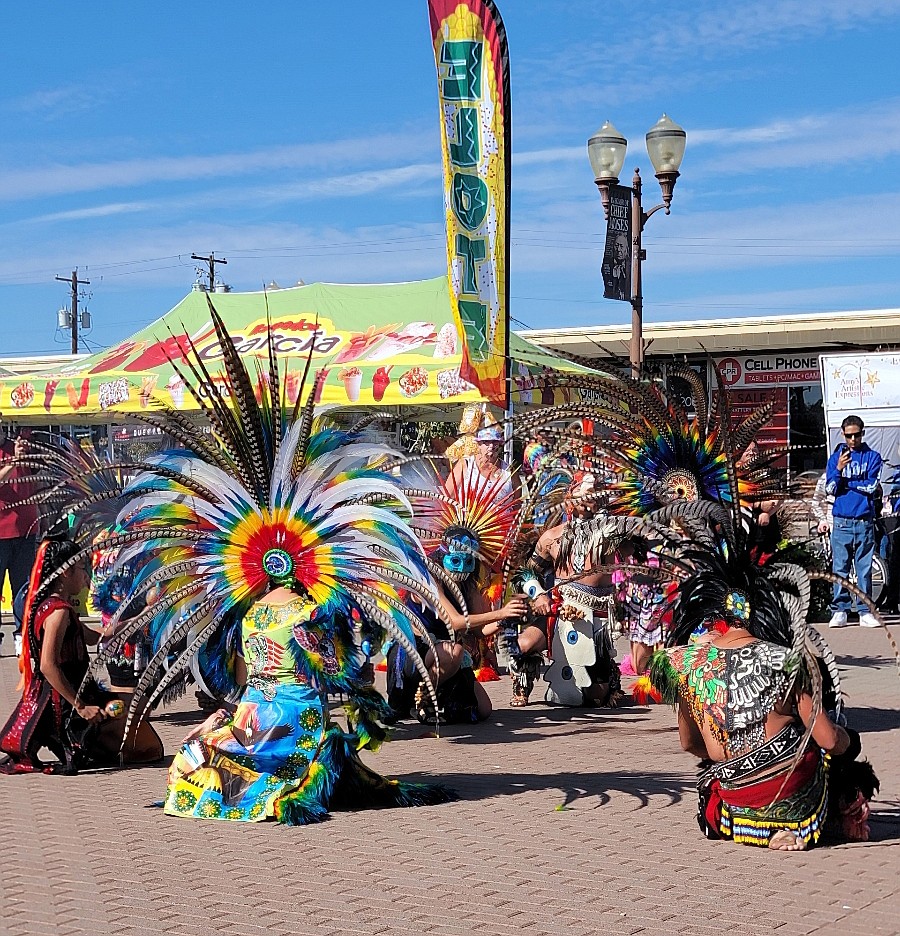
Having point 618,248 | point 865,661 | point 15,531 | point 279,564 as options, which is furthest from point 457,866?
point 618,248

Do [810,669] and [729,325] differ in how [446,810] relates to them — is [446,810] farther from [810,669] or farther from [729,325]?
[729,325]

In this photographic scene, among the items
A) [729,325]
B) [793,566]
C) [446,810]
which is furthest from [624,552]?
[729,325]

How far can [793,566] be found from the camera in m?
5.43

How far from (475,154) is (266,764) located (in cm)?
737

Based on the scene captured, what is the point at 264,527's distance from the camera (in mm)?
6324

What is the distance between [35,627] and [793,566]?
13.6 feet

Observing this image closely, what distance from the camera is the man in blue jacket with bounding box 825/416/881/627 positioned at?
13.6 meters

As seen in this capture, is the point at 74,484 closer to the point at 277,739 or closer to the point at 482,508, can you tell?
the point at 482,508

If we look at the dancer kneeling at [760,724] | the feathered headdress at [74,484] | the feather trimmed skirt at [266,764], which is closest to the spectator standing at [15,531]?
the feathered headdress at [74,484]

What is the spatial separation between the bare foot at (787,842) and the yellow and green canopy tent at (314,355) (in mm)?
9384

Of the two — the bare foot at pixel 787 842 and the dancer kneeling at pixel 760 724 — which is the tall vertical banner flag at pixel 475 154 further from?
the bare foot at pixel 787 842

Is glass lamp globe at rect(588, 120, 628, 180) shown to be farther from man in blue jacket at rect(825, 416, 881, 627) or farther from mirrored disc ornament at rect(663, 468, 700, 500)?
mirrored disc ornament at rect(663, 468, 700, 500)

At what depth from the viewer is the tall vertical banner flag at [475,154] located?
12.1 metres

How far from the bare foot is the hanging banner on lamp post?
8.63 m
